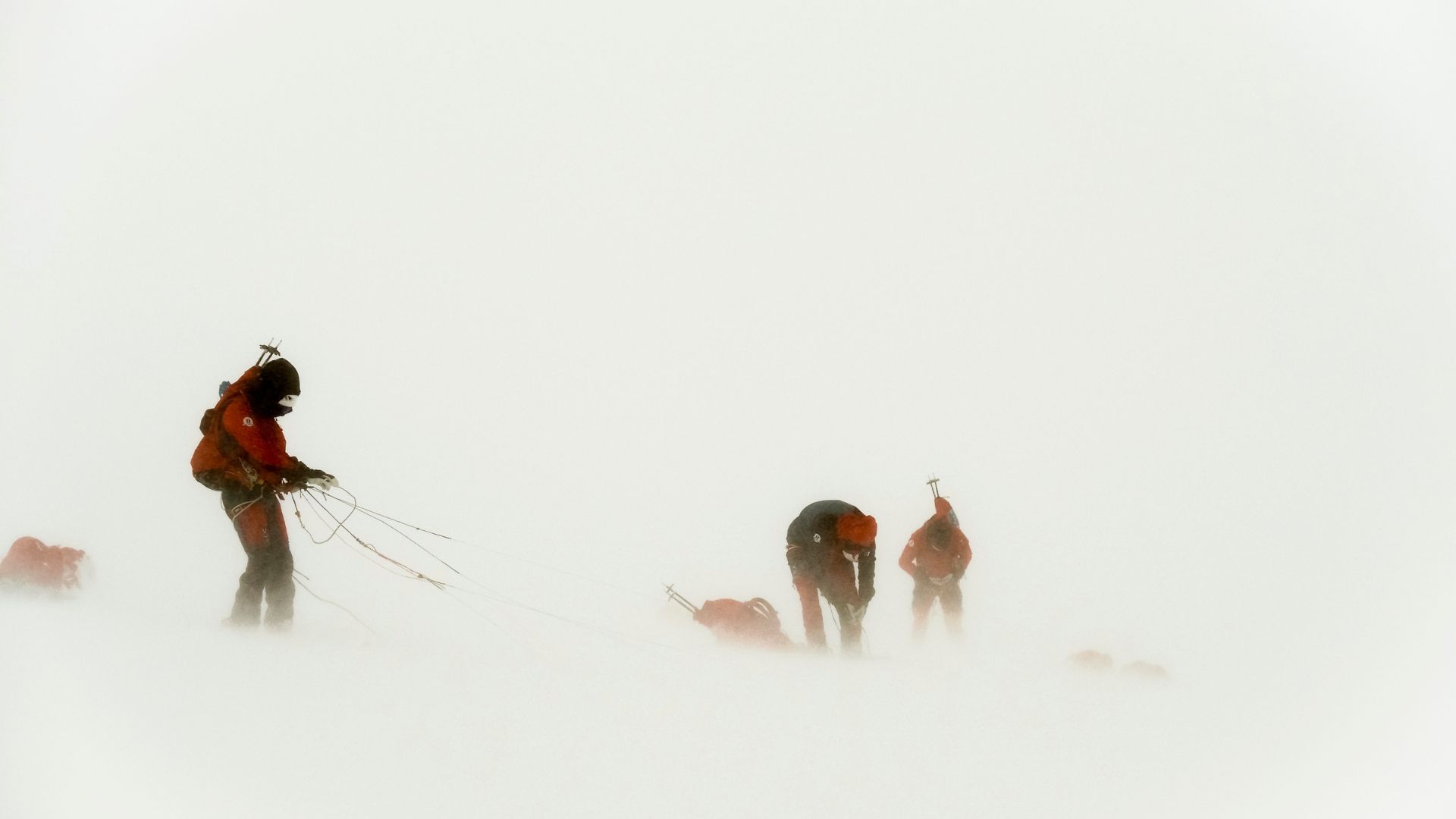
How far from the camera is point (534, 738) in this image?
19.8ft

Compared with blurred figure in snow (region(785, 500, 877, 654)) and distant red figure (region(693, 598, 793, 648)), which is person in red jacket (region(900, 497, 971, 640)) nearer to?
blurred figure in snow (region(785, 500, 877, 654))

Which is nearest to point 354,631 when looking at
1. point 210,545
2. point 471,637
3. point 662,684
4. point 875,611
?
point 471,637

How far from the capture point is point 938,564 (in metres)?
11.0

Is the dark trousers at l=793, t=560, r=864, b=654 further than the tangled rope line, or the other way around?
the dark trousers at l=793, t=560, r=864, b=654

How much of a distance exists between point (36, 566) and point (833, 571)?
5.92 metres

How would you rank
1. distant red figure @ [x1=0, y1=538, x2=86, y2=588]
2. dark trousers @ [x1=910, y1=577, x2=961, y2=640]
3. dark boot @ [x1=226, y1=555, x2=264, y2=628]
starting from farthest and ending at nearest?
dark trousers @ [x1=910, y1=577, x2=961, y2=640] → distant red figure @ [x1=0, y1=538, x2=86, y2=588] → dark boot @ [x1=226, y1=555, x2=264, y2=628]

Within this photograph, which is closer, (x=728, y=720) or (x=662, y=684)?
(x=728, y=720)

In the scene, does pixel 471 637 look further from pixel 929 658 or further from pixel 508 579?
pixel 508 579

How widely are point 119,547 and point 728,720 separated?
8.97 meters

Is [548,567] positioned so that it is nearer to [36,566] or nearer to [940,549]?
[940,549]

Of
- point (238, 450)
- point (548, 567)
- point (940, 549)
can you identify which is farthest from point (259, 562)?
point (548, 567)

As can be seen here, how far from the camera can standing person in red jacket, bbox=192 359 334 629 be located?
25.2 feet

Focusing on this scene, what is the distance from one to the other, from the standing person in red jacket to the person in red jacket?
5.47 metres

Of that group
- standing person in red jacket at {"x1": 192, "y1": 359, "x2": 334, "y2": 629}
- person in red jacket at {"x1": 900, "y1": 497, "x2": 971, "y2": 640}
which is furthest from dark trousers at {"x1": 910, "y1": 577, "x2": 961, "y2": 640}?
standing person in red jacket at {"x1": 192, "y1": 359, "x2": 334, "y2": 629}
